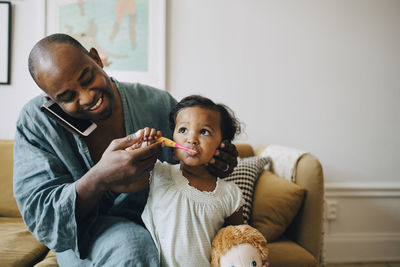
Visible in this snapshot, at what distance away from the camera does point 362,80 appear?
2195 mm

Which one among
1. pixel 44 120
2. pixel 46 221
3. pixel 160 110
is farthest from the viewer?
pixel 160 110

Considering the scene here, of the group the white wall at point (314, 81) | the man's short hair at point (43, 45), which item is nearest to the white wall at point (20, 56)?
the white wall at point (314, 81)

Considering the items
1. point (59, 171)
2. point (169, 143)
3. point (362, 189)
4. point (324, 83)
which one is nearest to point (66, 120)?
point (59, 171)

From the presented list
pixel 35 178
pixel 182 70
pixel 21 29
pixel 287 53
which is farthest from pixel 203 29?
pixel 35 178

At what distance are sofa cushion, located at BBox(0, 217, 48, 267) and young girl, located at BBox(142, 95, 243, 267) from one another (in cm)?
71

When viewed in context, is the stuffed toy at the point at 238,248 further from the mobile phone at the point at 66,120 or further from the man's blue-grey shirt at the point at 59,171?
the mobile phone at the point at 66,120

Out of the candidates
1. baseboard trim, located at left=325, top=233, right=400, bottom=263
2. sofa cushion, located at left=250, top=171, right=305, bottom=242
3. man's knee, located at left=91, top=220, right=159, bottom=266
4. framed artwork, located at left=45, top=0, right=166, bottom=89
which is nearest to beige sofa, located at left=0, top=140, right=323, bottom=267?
sofa cushion, located at left=250, top=171, right=305, bottom=242

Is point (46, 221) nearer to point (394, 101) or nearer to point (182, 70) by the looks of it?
point (182, 70)

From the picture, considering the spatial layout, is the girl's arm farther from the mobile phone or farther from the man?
the mobile phone

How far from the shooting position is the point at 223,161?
3.05 ft

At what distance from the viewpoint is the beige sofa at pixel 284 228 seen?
123 cm

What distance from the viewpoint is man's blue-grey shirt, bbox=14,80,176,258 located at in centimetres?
78

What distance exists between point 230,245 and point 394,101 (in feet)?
7.14

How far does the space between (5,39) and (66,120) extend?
1507mm
